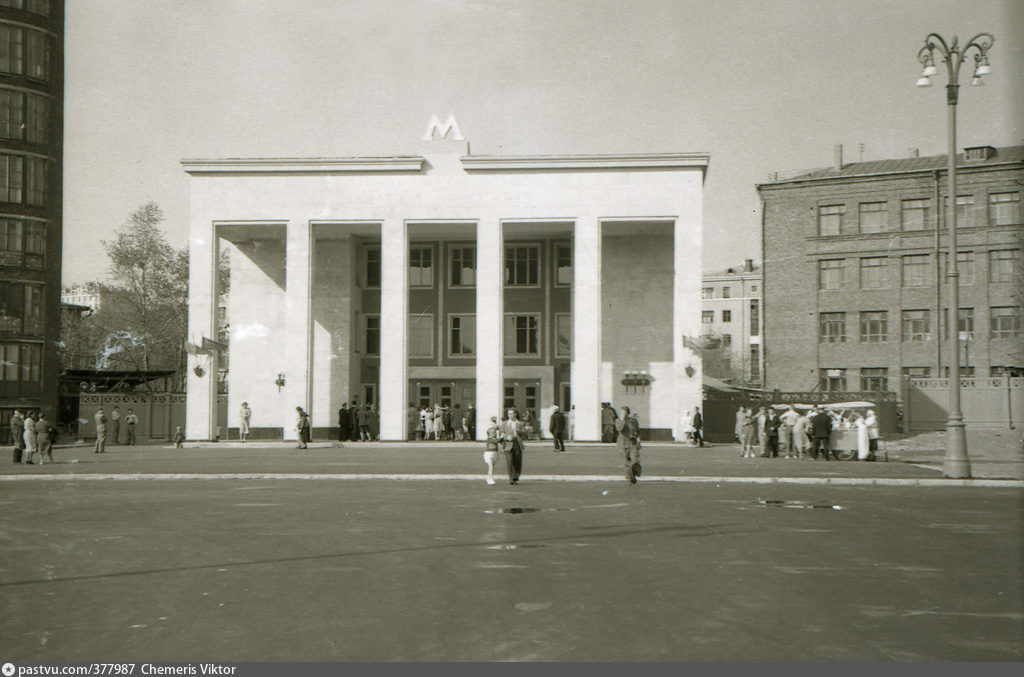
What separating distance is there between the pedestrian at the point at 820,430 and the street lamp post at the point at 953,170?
933cm

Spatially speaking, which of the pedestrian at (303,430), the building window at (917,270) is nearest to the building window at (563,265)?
the pedestrian at (303,430)

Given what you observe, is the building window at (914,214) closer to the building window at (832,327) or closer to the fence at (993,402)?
the building window at (832,327)

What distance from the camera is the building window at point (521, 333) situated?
48062 millimetres

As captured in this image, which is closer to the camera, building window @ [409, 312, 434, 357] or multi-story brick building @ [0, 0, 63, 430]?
multi-story brick building @ [0, 0, 63, 430]

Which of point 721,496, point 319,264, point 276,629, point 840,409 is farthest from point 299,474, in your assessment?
point 319,264

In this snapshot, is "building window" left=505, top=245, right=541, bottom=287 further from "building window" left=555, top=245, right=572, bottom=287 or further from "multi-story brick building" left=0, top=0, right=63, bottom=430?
"multi-story brick building" left=0, top=0, right=63, bottom=430

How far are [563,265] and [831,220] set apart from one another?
24290 mm

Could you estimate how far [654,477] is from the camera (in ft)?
73.2

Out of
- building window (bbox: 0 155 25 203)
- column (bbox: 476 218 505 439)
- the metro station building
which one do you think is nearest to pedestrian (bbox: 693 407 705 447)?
the metro station building

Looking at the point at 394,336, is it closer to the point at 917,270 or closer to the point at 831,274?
the point at 831,274

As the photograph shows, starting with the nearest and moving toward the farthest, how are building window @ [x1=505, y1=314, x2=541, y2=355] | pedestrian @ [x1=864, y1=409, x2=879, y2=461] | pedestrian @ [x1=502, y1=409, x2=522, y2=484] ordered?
pedestrian @ [x1=502, y1=409, x2=522, y2=484]
pedestrian @ [x1=864, y1=409, x2=879, y2=461]
building window @ [x1=505, y1=314, x2=541, y2=355]

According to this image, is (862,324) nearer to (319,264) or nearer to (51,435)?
(319,264)

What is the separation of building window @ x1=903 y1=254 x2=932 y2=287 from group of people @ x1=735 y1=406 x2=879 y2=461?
30.6m

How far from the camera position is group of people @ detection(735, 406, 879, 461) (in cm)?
3106
